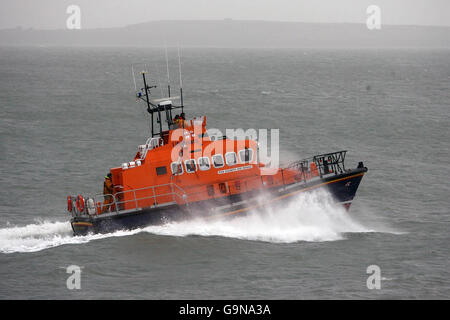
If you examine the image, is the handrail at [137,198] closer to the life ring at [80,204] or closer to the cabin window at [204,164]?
the life ring at [80,204]

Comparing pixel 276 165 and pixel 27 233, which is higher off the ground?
pixel 276 165

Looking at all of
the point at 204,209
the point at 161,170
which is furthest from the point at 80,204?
the point at 204,209

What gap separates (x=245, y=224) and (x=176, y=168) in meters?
2.90

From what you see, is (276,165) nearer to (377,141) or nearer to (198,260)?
(198,260)

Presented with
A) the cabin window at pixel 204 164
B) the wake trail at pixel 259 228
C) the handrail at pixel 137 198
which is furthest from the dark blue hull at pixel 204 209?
the cabin window at pixel 204 164

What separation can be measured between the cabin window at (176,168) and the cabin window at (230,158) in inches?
59.7

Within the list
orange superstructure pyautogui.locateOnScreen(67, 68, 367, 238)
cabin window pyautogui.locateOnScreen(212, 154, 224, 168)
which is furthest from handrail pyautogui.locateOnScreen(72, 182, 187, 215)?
cabin window pyautogui.locateOnScreen(212, 154, 224, 168)

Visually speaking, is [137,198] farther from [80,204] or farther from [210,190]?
[210,190]

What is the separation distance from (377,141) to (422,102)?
65.6ft

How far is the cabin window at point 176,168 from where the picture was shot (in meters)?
19.9

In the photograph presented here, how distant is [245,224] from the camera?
20.2 m

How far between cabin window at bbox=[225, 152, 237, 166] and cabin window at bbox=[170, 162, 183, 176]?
1517 millimetres
